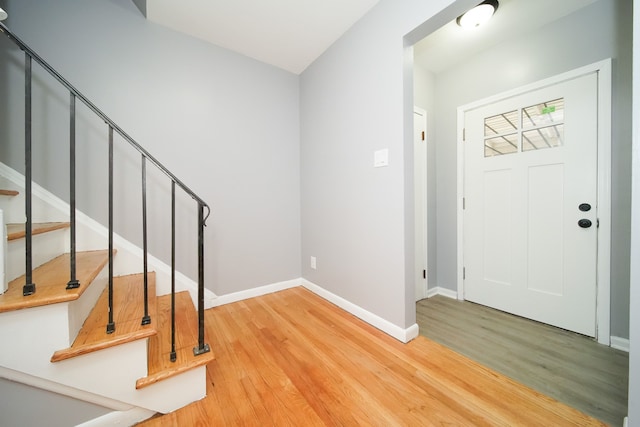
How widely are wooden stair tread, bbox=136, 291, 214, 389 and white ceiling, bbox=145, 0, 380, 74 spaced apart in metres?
2.31

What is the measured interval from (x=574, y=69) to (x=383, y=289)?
2.20 m

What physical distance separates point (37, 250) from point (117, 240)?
48 cm

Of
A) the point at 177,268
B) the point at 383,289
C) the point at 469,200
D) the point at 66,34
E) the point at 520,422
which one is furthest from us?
the point at 469,200

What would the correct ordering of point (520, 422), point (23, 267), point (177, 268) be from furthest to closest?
point (177, 268) → point (23, 267) → point (520, 422)

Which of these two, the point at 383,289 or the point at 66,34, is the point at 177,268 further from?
the point at 66,34

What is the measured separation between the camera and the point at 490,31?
6.29 ft

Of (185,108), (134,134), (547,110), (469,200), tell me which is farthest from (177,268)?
(547,110)

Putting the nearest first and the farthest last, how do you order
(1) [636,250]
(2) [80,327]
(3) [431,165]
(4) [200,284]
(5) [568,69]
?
(1) [636,250] → (2) [80,327] → (4) [200,284] → (5) [568,69] → (3) [431,165]

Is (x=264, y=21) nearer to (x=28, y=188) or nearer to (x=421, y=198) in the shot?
(x=28, y=188)

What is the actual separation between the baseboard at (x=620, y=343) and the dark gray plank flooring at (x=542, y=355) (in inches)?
2.0

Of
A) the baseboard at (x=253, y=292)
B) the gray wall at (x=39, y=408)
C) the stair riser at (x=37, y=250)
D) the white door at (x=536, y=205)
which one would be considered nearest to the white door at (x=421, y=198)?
the white door at (x=536, y=205)

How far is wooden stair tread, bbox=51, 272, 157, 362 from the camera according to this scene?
0.96m

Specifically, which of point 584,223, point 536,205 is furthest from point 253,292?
point 584,223

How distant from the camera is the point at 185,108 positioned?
200 cm
